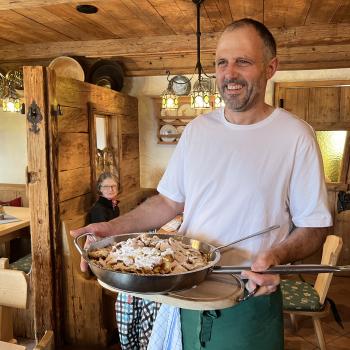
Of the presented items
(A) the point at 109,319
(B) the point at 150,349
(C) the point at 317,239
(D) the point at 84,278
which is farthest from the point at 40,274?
(C) the point at 317,239

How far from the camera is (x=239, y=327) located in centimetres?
110

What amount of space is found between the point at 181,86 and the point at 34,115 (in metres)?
1.54

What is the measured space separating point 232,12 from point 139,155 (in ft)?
6.74

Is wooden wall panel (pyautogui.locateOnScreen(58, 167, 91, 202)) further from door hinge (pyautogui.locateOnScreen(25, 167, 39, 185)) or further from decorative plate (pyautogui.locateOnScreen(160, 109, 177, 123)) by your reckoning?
decorative plate (pyautogui.locateOnScreen(160, 109, 177, 123))

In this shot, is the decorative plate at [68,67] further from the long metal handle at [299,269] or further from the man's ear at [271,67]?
the long metal handle at [299,269]

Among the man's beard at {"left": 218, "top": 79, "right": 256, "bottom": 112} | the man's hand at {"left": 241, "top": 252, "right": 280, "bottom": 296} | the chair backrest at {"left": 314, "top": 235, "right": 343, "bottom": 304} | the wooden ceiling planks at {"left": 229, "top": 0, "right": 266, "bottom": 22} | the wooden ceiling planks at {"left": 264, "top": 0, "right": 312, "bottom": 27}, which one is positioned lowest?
the chair backrest at {"left": 314, "top": 235, "right": 343, "bottom": 304}

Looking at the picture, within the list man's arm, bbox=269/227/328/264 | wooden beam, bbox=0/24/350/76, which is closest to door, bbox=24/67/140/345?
wooden beam, bbox=0/24/350/76

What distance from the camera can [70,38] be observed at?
3480 millimetres

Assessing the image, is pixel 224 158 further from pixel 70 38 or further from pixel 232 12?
pixel 70 38

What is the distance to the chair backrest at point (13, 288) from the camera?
1.47 m

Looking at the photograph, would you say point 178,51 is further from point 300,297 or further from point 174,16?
point 300,297

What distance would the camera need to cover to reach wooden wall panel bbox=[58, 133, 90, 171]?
2.71m

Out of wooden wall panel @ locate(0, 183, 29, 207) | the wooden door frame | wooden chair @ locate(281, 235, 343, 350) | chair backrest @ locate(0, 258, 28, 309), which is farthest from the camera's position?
wooden wall panel @ locate(0, 183, 29, 207)

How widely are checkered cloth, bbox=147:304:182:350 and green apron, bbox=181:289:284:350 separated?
0.26 ft
